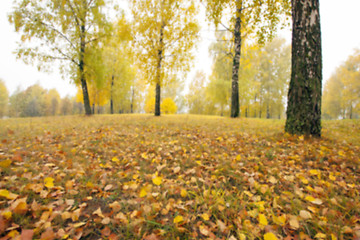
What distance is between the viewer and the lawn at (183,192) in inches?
57.2

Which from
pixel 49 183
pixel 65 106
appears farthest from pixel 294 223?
pixel 65 106

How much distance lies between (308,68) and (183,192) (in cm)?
408

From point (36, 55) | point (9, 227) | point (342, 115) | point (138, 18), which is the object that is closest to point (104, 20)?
point (138, 18)

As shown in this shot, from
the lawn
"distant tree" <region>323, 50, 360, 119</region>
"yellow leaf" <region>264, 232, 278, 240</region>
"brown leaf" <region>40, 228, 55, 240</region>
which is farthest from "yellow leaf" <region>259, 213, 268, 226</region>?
"distant tree" <region>323, 50, 360, 119</region>

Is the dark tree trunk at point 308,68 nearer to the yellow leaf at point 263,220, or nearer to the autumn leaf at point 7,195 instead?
the yellow leaf at point 263,220

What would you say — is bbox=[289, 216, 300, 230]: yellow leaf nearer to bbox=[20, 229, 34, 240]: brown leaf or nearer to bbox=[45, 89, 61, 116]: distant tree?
bbox=[20, 229, 34, 240]: brown leaf

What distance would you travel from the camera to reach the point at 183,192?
1934 mm

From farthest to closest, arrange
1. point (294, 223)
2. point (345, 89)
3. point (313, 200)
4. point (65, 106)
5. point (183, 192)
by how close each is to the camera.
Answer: point (65, 106), point (345, 89), point (183, 192), point (313, 200), point (294, 223)

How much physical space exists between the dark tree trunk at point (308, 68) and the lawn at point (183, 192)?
568 millimetres

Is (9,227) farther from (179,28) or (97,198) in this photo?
(179,28)

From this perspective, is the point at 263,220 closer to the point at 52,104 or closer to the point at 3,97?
the point at 3,97

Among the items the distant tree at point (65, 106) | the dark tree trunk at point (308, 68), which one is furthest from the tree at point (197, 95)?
the distant tree at point (65, 106)

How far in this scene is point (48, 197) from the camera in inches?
71.2

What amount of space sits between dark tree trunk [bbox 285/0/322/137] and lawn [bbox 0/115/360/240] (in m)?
0.57
